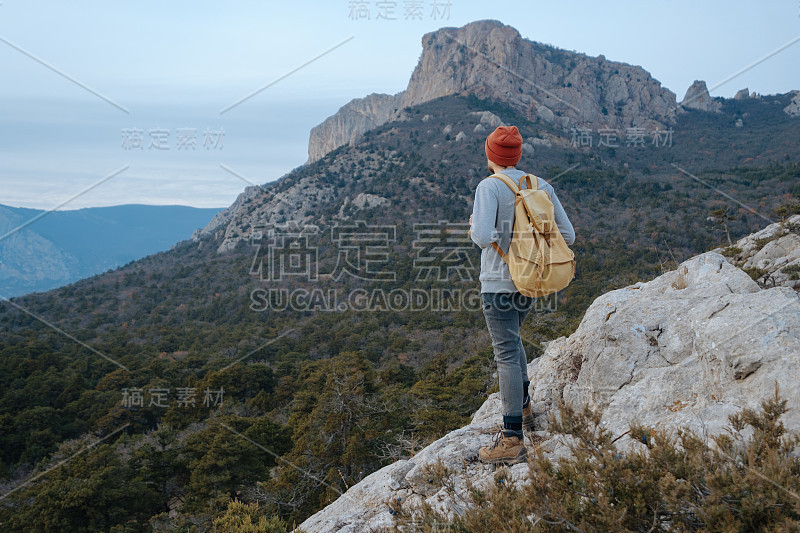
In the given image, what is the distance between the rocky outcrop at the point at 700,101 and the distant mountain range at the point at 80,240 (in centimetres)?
9872

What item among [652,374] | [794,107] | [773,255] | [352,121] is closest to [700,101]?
[794,107]

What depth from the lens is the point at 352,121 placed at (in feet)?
345

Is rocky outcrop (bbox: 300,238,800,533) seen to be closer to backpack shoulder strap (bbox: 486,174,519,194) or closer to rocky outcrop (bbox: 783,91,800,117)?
backpack shoulder strap (bbox: 486,174,519,194)

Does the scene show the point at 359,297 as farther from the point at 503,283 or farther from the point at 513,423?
the point at 503,283

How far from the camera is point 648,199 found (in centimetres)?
3519

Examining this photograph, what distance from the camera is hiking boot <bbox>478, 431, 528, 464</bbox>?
244 cm

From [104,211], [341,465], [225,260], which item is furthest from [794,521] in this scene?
[104,211]

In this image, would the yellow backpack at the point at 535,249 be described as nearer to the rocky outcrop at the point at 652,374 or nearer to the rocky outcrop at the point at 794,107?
the rocky outcrop at the point at 652,374

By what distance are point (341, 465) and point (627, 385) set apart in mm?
7019

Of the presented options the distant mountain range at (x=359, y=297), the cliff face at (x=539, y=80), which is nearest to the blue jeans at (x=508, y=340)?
the distant mountain range at (x=359, y=297)

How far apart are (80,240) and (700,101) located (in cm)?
16224

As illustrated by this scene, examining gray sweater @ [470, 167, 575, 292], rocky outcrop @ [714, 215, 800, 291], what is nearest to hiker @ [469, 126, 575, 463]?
gray sweater @ [470, 167, 575, 292]

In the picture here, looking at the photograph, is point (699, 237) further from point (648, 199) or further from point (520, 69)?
point (520, 69)

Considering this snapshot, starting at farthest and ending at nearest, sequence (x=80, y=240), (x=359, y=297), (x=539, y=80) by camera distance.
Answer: (x=80, y=240)
(x=539, y=80)
(x=359, y=297)
